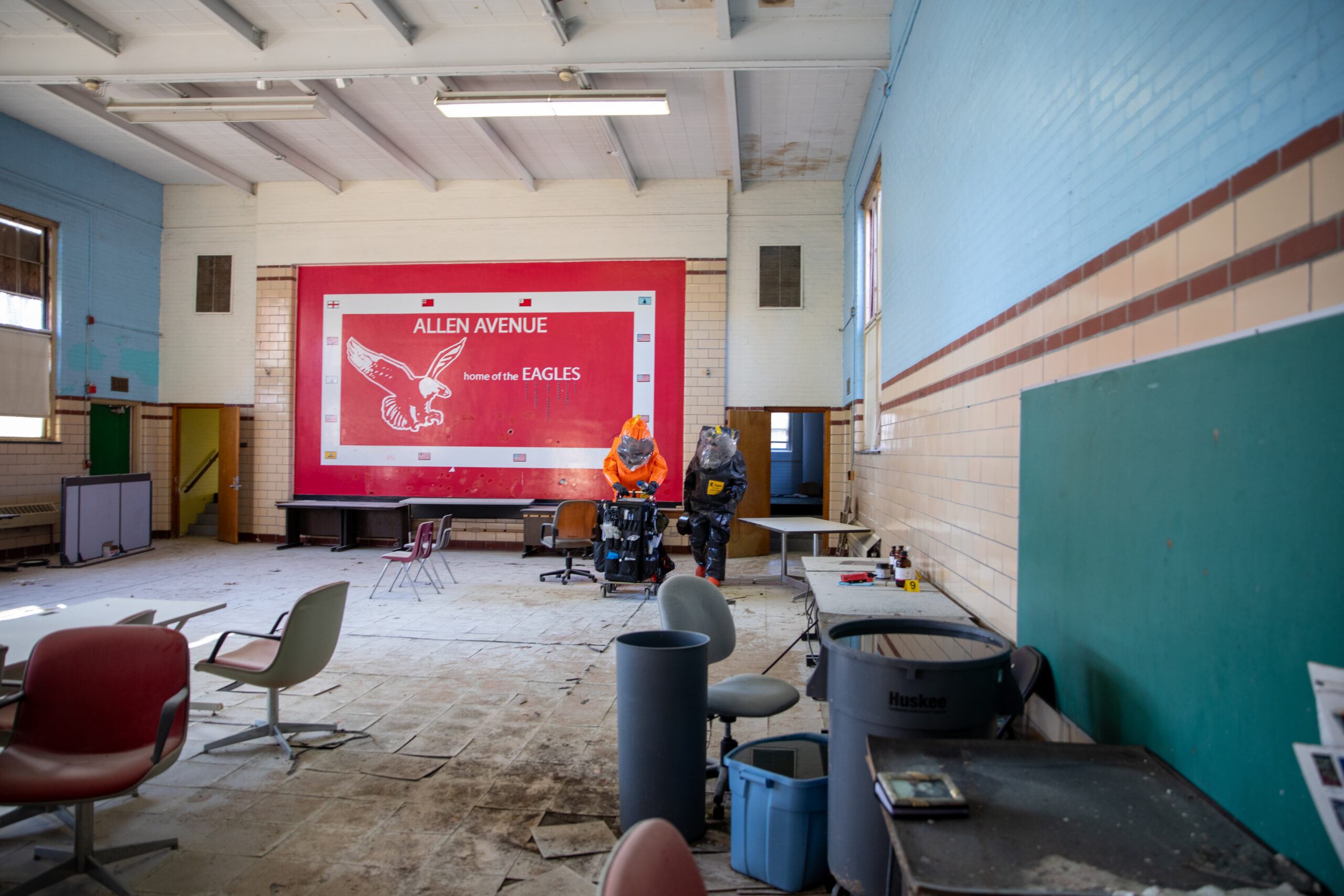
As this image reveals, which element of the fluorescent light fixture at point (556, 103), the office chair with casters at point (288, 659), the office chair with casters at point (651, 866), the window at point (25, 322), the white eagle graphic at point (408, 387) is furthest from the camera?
the white eagle graphic at point (408, 387)

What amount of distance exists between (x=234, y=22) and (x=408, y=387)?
16.2 feet

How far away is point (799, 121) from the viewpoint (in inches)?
329

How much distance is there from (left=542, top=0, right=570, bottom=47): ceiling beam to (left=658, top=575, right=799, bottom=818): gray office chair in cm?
524

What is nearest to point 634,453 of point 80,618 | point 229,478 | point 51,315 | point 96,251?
point 80,618

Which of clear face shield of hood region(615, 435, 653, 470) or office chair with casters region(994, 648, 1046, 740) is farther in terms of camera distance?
clear face shield of hood region(615, 435, 653, 470)

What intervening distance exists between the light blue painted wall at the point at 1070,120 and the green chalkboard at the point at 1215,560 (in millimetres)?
461

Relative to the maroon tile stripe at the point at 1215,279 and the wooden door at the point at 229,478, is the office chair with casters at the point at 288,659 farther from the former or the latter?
the wooden door at the point at 229,478

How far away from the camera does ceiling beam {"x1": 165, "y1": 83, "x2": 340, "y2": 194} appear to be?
789 cm

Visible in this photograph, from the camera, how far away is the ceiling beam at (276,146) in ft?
25.9

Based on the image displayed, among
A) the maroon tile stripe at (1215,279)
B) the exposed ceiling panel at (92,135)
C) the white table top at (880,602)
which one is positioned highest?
the exposed ceiling panel at (92,135)

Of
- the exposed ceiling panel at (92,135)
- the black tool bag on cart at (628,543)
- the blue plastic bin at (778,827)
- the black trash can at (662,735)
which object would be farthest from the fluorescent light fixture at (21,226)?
the blue plastic bin at (778,827)

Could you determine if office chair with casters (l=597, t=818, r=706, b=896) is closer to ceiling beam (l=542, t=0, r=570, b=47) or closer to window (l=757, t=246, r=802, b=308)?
ceiling beam (l=542, t=0, r=570, b=47)

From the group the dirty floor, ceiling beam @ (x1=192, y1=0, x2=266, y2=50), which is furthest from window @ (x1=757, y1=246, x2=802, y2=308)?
ceiling beam @ (x1=192, y1=0, x2=266, y2=50)

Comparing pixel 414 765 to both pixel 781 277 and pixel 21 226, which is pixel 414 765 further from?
pixel 21 226
